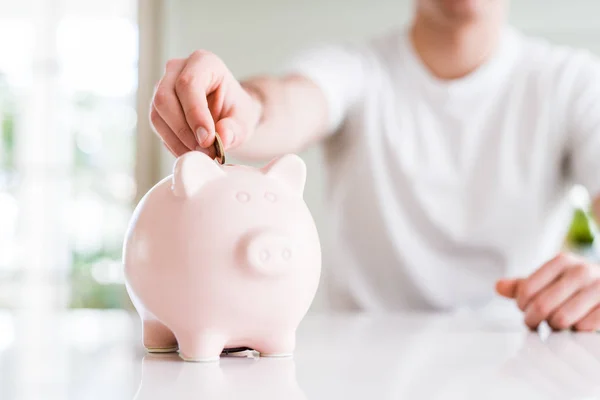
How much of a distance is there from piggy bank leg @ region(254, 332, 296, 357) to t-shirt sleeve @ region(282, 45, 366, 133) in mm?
889

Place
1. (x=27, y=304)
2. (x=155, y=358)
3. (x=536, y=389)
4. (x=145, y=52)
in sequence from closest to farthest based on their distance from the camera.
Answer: (x=536, y=389)
(x=155, y=358)
(x=145, y=52)
(x=27, y=304)

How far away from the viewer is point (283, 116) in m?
1.30

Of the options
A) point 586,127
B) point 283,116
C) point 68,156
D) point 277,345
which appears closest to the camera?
point 277,345

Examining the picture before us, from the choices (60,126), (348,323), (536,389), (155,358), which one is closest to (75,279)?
(60,126)

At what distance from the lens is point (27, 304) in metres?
3.67

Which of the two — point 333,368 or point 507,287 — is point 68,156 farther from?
point 333,368

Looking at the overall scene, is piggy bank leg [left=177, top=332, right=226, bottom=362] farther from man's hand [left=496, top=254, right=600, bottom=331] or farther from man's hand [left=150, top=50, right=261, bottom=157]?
man's hand [left=496, top=254, right=600, bottom=331]

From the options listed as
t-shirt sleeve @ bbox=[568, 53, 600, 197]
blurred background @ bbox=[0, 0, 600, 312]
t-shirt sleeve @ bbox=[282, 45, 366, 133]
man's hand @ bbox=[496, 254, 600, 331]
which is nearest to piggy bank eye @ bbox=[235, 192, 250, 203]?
man's hand @ bbox=[496, 254, 600, 331]

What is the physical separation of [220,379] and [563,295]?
550mm

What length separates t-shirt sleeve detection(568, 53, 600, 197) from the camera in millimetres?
1501

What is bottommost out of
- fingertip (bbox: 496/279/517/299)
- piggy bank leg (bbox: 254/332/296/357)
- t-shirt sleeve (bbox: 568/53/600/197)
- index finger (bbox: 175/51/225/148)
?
fingertip (bbox: 496/279/517/299)

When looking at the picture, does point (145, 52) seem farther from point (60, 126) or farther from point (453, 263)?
point (453, 263)

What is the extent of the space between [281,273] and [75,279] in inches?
→ 129

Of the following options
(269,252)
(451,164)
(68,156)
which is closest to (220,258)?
(269,252)
